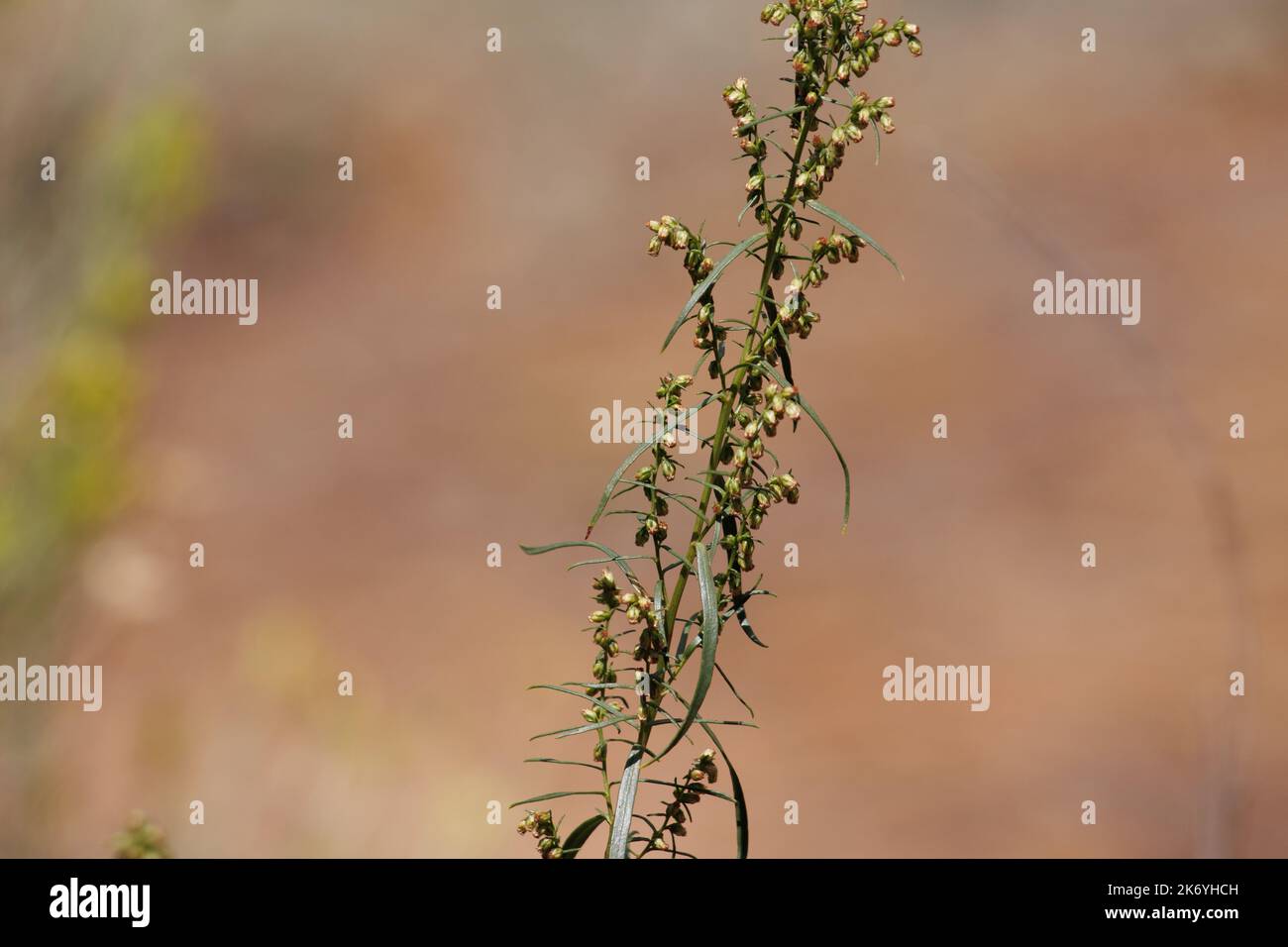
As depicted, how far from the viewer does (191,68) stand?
16.8 ft

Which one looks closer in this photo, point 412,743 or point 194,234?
point 412,743

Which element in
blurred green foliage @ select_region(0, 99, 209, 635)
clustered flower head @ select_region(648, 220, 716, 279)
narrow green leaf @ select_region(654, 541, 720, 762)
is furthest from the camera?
blurred green foliage @ select_region(0, 99, 209, 635)

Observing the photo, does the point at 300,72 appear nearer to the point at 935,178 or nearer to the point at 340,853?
the point at 935,178

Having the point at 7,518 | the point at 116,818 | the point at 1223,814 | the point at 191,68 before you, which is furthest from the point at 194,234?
the point at 1223,814

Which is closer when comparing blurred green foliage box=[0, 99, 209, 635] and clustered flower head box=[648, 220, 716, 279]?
clustered flower head box=[648, 220, 716, 279]

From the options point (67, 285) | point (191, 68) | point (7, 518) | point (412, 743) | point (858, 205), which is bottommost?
point (412, 743)

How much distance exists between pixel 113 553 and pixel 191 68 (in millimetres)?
2144

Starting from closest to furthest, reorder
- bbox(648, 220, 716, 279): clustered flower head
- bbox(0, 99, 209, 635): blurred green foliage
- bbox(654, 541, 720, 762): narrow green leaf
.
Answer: bbox(654, 541, 720, 762): narrow green leaf → bbox(648, 220, 716, 279): clustered flower head → bbox(0, 99, 209, 635): blurred green foliage

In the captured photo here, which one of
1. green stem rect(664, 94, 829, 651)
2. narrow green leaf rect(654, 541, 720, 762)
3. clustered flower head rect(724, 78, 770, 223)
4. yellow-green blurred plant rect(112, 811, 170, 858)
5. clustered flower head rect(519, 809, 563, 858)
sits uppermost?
clustered flower head rect(724, 78, 770, 223)


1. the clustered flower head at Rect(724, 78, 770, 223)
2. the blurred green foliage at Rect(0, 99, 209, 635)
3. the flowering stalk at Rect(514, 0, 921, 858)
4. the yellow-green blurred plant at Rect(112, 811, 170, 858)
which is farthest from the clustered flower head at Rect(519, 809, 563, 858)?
the blurred green foliage at Rect(0, 99, 209, 635)

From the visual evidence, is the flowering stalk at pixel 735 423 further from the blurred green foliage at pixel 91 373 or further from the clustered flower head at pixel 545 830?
the blurred green foliage at pixel 91 373

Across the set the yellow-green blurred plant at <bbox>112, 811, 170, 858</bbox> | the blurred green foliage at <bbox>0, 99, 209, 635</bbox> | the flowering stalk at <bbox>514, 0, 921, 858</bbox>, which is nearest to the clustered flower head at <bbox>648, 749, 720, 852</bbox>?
the flowering stalk at <bbox>514, 0, 921, 858</bbox>

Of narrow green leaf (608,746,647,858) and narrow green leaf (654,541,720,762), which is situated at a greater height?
narrow green leaf (654,541,720,762)

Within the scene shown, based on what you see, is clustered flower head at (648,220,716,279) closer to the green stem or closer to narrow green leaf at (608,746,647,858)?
the green stem
